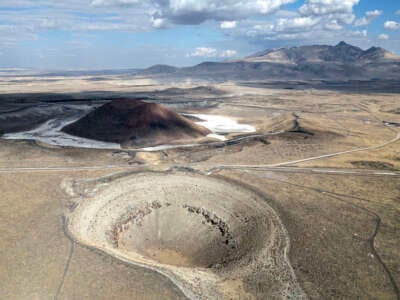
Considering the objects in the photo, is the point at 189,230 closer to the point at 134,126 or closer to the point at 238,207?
the point at 238,207

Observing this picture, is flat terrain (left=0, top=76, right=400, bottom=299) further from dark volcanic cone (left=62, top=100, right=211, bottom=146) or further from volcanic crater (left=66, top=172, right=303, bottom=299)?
dark volcanic cone (left=62, top=100, right=211, bottom=146)

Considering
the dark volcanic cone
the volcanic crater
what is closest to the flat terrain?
the volcanic crater

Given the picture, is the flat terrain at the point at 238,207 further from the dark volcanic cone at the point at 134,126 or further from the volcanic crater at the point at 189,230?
the dark volcanic cone at the point at 134,126

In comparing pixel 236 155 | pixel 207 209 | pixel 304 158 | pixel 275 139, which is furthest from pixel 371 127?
pixel 207 209

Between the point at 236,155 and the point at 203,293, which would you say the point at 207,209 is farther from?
the point at 236,155

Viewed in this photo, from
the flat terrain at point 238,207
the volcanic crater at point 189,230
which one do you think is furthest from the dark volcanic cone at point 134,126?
the volcanic crater at point 189,230
